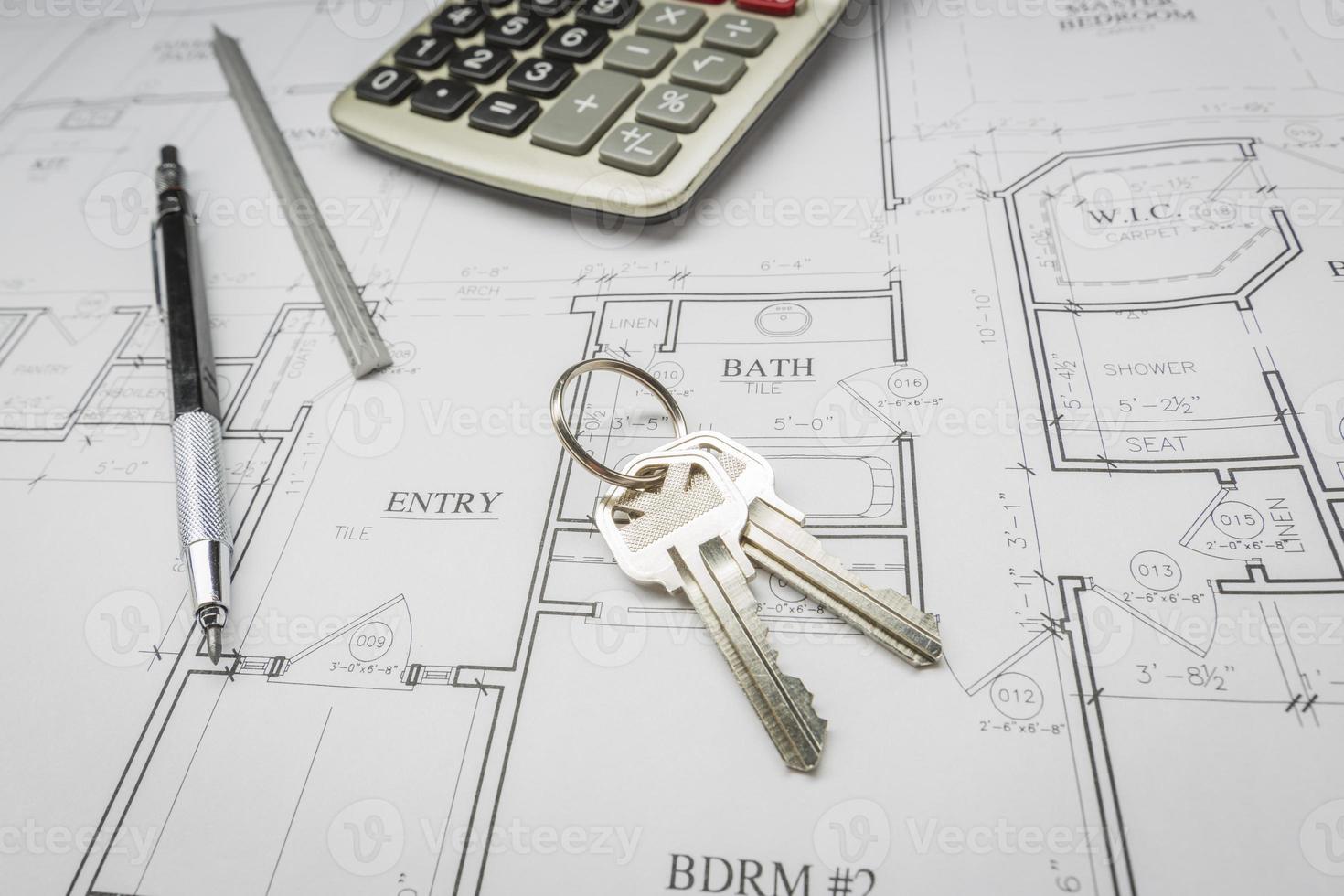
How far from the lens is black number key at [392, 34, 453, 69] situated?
2.16 ft

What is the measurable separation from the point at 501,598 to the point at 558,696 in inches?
2.2

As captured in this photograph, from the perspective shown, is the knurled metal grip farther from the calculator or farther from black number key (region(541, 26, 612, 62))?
black number key (region(541, 26, 612, 62))

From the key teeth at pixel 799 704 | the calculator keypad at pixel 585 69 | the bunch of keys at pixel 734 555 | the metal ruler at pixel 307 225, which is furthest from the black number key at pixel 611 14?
the key teeth at pixel 799 704

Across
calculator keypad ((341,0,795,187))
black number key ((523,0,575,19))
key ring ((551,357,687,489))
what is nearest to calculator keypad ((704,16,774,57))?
calculator keypad ((341,0,795,187))

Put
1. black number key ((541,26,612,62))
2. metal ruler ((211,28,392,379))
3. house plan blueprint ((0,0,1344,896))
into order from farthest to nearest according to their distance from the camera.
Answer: black number key ((541,26,612,62))
metal ruler ((211,28,392,379))
house plan blueprint ((0,0,1344,896))

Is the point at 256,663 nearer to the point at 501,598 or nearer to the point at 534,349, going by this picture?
the point at 501,598

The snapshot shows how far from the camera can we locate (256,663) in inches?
16.3

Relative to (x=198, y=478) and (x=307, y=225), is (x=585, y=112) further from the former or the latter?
(x=198, y=478)

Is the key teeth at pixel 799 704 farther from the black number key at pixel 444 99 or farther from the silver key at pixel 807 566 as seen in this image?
the black number key at pixel 444 99

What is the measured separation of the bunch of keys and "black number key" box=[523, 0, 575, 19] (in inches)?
14.4

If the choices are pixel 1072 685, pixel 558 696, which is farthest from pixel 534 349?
pixel 1072 685

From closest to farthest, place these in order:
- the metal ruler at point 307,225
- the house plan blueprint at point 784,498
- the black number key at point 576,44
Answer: the house plan blueprint at point 784,498
the metal ruler at point 307,225
the black number key at point 576,44

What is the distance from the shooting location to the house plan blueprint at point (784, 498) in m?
0.35

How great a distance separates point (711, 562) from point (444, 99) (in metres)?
0.39
